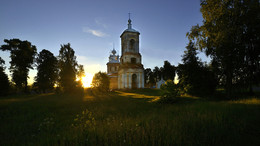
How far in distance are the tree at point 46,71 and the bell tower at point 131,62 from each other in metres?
21.6

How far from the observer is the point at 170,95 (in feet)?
33.8

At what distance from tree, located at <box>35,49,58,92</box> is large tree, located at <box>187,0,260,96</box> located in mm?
39642

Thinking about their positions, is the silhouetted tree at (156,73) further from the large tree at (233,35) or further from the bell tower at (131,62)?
the large tree at (233,35)

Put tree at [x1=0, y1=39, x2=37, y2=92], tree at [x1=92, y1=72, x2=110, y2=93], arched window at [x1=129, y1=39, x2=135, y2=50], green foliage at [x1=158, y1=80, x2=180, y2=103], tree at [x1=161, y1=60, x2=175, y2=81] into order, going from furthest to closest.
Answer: tree at [x1=161, y1=60, x2=175, y2=81] → arched window at [x1=129, y1=39, x2=135, y2=50] → tree at [x1=0, y1=39, x2=37, y2=92] → tree at [x1=92, y1=72, x2=110, y2=93] → green foliage at [x1=158, y1=80, x2=180, y2=103]

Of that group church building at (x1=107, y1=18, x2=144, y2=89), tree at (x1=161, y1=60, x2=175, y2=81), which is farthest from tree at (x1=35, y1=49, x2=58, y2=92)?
tree at (x1=161, y1=60, x2=175, y2=81)

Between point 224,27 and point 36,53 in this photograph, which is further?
point 36,53

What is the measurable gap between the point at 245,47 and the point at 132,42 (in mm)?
28795

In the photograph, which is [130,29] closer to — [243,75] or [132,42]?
[132,42]

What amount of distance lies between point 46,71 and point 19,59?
667 centimetres

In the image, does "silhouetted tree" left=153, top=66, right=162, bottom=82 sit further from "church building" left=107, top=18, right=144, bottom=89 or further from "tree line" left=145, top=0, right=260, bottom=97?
"tree line" left=145, top=0, right=260, bottom=97

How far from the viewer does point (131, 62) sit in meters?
35.7

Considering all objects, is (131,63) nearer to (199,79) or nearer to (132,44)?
(132,44)

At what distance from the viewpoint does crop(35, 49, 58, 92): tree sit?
1308 inches

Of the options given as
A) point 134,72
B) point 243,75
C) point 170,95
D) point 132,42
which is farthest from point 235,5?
point 132,42
